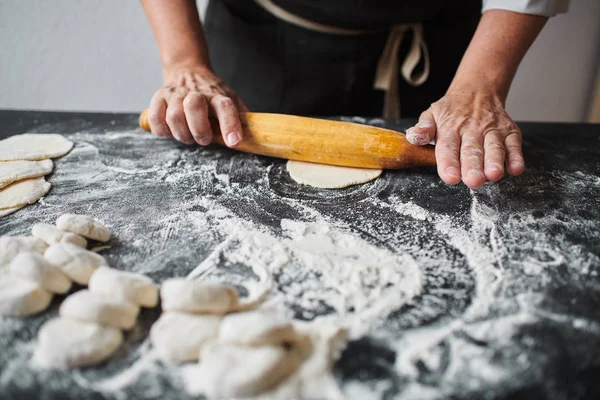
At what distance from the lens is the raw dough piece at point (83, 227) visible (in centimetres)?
97

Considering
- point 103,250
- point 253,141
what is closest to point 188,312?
point 103,250

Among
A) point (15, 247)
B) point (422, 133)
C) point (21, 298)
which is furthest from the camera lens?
point (422, 133)

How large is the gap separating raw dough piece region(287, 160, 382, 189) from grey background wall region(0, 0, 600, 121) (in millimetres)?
1538

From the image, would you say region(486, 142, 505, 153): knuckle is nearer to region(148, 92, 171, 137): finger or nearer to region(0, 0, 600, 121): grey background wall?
region(148, 92, 171, 137): finger

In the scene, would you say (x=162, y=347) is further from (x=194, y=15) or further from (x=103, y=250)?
(x=194, y=15)

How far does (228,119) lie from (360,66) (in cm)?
72

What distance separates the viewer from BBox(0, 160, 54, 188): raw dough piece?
1.21 metres

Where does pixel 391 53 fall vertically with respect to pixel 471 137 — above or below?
above

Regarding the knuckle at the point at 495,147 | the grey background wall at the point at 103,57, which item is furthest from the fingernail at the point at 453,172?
the grey background wall at the point at 103,57

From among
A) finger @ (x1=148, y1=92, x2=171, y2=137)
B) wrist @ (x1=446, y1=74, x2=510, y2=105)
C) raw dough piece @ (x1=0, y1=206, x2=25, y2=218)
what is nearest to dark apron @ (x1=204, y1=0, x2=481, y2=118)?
wrist @ (x1=446, y1=74, x2=510, y2=105)

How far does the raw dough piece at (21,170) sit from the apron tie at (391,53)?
97cm

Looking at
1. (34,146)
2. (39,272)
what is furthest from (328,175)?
(34,146)

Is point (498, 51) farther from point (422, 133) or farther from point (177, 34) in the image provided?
point (177, 34)

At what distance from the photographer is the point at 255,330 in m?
0.69
